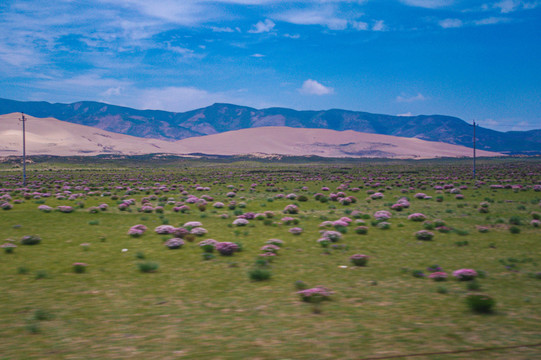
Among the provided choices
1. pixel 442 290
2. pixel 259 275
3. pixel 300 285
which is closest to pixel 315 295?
pixel 300 285

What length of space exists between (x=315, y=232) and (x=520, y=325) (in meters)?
10.5

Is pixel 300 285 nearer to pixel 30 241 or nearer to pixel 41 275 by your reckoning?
pixel 41 275

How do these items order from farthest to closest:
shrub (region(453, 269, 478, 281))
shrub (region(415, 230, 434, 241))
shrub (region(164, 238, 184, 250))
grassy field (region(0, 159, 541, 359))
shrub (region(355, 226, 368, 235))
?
shrub (region(355, 226, 368, 235))
shrub (region(415, 230, 434, 241))
shrub (region(164, 238, 184, 250))
shrub (region(453, 269, 478, 281))
grassy field (region(0, 159, 541, 359))

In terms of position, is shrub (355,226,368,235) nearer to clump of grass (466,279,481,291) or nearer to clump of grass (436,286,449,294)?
clump of grass (466,279,481,291)

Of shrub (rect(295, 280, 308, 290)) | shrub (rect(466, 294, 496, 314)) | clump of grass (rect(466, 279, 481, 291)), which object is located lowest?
shrub (rect(295, 280, 308, 290))

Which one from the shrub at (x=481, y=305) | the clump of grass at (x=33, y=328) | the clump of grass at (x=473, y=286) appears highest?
the shrub at (x=481, y=305)

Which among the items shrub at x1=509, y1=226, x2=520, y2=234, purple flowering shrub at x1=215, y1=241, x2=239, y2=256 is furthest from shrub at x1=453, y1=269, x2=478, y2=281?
shrub at x1=509, y1=226, x2=520, y2=234

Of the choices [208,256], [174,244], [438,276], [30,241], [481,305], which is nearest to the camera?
[481,305]

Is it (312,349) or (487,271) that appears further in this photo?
(487,271)

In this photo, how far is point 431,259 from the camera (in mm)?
12195

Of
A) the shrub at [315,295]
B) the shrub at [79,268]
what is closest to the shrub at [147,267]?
the shrub at [79,268]

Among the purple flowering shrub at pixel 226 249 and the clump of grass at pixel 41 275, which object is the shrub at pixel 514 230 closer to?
the purple flowering shrub at pixel 226 249

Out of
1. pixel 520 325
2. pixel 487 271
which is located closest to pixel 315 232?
pixel 487 271

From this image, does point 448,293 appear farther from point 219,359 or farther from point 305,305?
point 219,359
